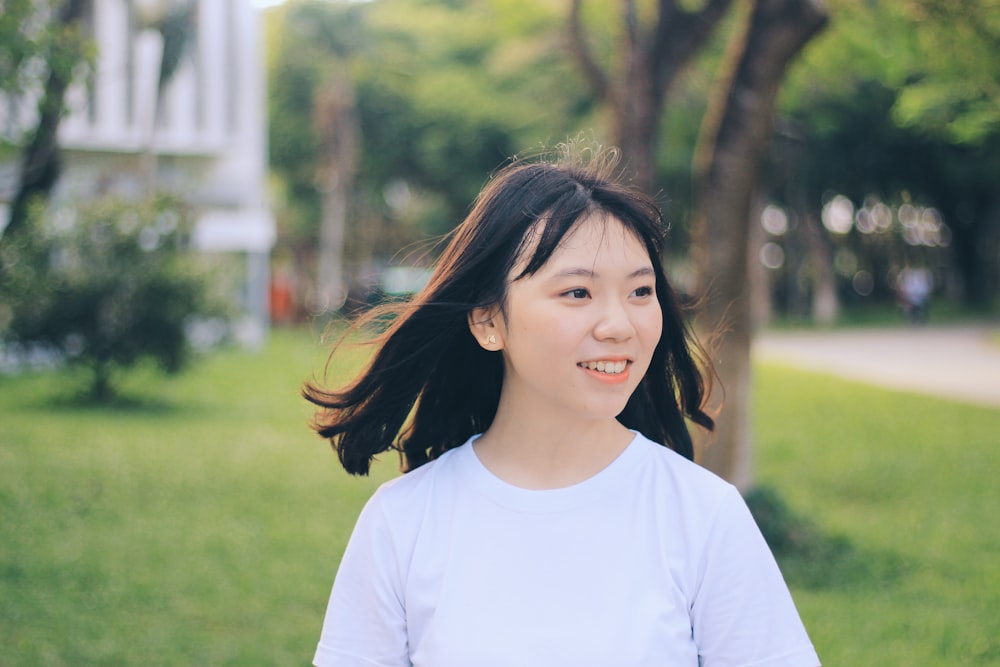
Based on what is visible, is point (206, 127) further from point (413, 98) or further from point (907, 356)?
point (907, 356)

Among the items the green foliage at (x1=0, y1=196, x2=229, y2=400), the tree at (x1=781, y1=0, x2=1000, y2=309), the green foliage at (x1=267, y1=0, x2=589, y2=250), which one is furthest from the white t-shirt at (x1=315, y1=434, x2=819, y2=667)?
the green foliage at (x1=267, y1=0, x2=589, y2=250)

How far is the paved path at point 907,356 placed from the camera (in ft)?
55.6

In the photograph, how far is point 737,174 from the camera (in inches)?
248

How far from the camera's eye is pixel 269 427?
44.7 ft

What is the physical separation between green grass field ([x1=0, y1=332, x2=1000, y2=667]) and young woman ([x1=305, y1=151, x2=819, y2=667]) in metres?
1.04

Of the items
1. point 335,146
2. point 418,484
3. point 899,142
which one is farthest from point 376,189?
point 418,484

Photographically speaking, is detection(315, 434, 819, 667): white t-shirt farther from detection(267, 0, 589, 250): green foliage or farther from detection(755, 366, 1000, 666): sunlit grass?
detection(267, 0, 589, 250): green foliage

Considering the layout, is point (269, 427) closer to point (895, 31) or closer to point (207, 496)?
point (207, 496)

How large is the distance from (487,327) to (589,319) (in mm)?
238

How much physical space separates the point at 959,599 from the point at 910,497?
2.98 metres

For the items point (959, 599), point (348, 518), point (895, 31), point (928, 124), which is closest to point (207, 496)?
point (348, 518)

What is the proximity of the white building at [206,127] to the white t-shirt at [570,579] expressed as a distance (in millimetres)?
27210

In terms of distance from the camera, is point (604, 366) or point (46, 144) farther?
point (46, 144)

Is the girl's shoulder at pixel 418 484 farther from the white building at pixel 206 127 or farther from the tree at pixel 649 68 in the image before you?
the white building at pixel 206 127
